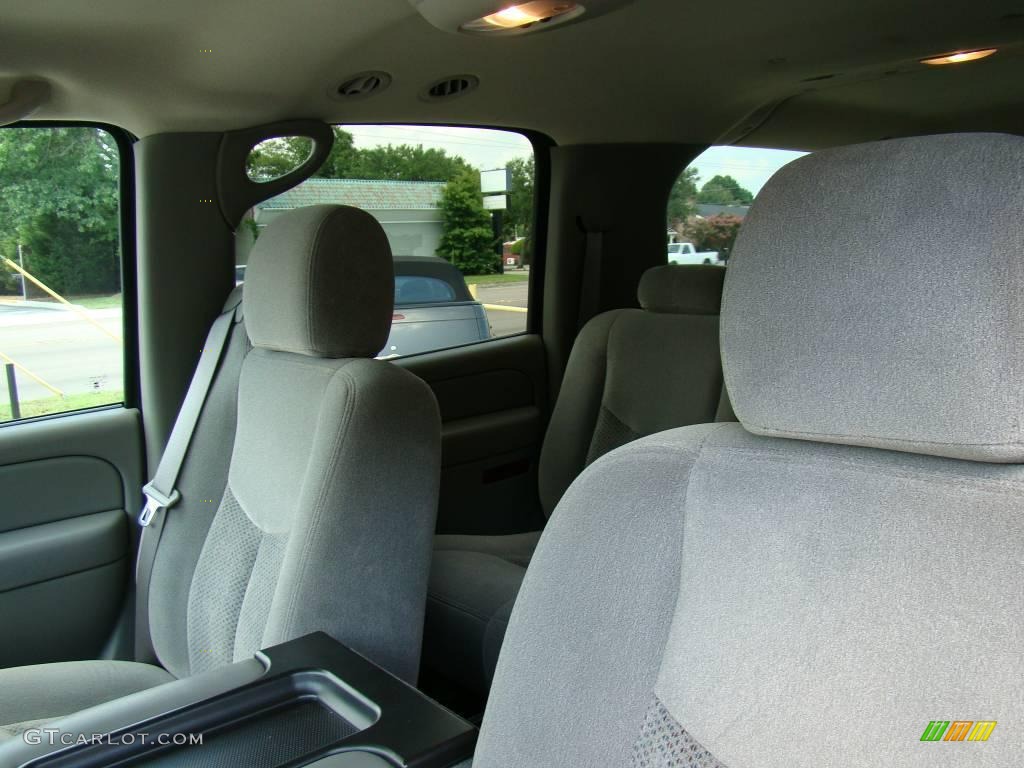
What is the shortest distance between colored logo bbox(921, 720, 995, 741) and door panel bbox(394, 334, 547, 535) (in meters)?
2.30

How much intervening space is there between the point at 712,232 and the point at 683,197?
185mm

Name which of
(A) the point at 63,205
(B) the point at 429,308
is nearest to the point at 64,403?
(A) the point at 63,205

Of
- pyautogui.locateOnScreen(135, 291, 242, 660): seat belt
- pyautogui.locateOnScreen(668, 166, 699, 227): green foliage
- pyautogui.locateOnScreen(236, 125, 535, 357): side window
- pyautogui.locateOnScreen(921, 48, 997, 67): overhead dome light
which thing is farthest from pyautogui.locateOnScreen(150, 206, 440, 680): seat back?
pyautogui.locateOnScreen(668, 166, 699, 227): green foliage

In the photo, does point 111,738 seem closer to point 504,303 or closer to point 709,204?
point 504,303

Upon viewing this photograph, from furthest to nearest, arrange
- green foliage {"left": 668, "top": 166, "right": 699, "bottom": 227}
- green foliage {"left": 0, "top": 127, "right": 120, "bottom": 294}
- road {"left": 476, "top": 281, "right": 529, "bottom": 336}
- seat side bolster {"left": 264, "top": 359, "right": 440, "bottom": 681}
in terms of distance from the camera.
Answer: green foliage {"left": 668, "top": 166, "right": 699, "bottom": 227} → road {"left": 476, "top": 281, "right": 529, "bottom": 336} → green foliage {"left": 0, "top": 127, "right": 120, "bottom": 294} → seat side bolster {"left": 264, "top": 359, "right": 440, "bottom": 681}

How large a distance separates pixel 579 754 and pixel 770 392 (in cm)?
43

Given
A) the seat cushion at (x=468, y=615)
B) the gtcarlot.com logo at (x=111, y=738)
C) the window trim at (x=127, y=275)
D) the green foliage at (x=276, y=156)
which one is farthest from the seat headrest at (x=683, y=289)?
the gtcarlot.com logo at (x=111, y=738)

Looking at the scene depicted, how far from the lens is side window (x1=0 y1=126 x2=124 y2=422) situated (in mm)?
2254

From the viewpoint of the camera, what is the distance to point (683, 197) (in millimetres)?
3752

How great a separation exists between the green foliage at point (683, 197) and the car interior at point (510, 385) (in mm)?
18

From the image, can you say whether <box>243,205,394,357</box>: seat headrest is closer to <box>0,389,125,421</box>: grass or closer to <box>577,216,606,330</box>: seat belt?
<box>0,389,125,421</box>: grass

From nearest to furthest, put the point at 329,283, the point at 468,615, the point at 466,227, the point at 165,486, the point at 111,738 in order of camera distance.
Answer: the point at 111,738 → the point at 329,283 → the point at 468,615 → the point at 165,486 → the point at 466,227

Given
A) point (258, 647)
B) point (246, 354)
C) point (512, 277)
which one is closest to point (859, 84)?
point (512, 277)

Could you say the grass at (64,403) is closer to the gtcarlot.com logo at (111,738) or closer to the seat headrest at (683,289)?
the gtcarlot.com logo at (111,738)
